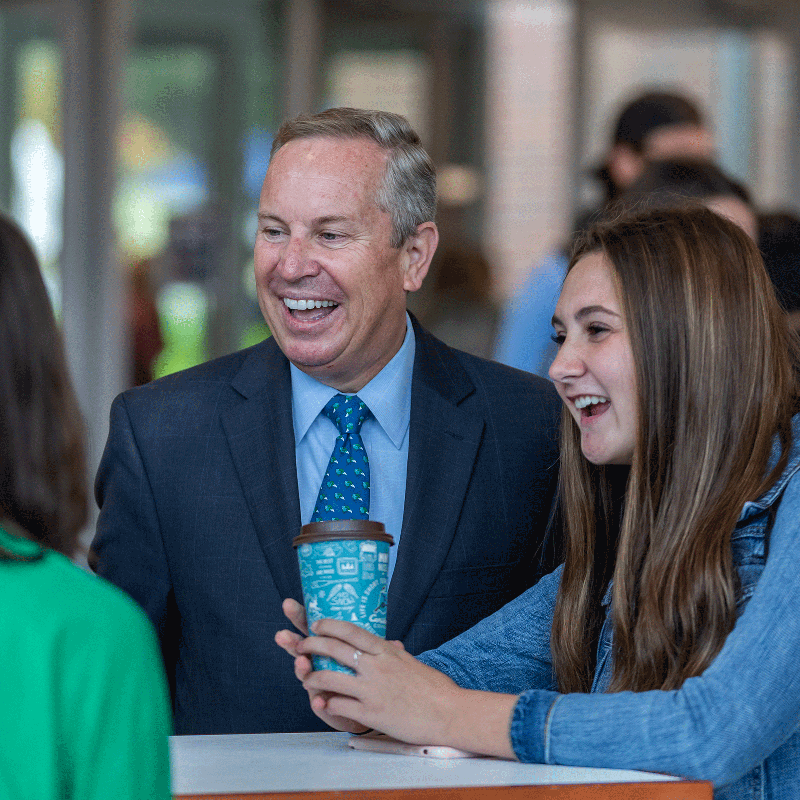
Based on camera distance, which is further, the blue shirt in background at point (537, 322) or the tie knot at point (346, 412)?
the blue shirt in background at point (537, 322)

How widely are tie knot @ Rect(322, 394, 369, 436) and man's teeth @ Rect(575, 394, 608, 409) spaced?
0.63m

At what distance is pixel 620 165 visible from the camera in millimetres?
4191

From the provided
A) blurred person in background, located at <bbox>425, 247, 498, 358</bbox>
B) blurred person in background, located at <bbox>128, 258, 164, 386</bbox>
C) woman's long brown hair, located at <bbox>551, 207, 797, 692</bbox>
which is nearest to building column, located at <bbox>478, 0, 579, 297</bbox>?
blurred person in background, located at <bbox>425, 247, 498, 358</bbox>

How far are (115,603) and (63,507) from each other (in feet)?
0.49

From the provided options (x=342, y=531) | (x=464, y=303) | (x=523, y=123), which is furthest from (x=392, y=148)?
(x=523, y=123)

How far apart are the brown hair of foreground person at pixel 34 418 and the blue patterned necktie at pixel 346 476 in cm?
128

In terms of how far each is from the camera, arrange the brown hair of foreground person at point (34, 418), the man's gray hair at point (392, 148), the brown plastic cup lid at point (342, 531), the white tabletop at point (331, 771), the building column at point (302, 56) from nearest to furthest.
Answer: the brown hair of foreground person at point (34, 418)
the white tabletop at point (331, 771)
the brown plastic cup lid at point (342, 531)
the man's gray hair at point (392, 148)
the building column at point (302, 56)

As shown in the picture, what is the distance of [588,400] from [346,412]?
2.25 ft

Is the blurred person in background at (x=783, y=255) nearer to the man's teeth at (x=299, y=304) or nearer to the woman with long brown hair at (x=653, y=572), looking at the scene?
the woman with long brown hair at (x=653, y=572)

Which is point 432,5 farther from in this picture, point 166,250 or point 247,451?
point 247,451

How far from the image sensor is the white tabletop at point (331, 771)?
1447 millimetres

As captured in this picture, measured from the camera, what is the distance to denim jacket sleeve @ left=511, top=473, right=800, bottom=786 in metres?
1.53

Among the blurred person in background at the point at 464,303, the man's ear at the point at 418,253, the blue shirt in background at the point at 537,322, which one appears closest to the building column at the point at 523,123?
the blurred person in background at the point at 464,303

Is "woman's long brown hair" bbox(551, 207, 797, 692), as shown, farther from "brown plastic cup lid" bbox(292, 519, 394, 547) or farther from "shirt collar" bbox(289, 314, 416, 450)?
"shirt collar" bbox(289, 314, 416, 450)
